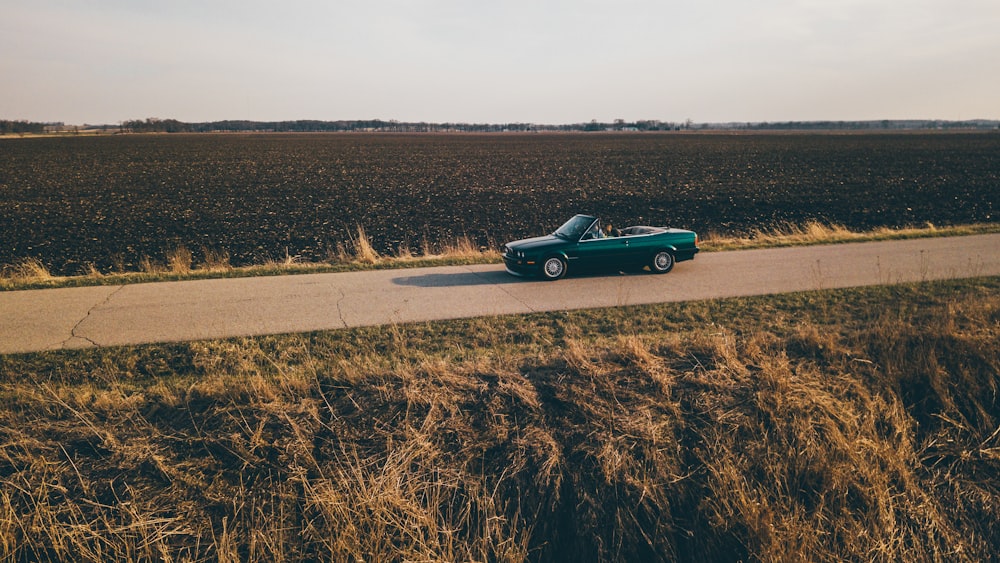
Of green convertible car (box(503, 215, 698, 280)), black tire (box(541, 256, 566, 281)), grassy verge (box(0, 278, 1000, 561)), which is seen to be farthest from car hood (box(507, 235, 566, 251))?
grassy verge (box(0, 278, 1000, 561))

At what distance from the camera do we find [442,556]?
15.7 feet

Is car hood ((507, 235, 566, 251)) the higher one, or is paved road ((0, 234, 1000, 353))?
car hood ((507, 235, 566, 251))

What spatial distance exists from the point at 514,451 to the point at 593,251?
5841 mm

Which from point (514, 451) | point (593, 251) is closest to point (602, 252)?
point (593, 251)

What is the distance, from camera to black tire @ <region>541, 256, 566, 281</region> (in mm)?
10594

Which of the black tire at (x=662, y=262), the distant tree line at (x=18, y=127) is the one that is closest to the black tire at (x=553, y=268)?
the black tire at (x=662, y=262)

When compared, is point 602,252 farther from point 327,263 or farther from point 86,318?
point 86,318

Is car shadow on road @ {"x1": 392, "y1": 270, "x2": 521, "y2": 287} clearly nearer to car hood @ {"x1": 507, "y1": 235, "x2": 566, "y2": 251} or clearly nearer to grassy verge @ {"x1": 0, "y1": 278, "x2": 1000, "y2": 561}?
car hood @ {"x1": 507, "y1": 235, "x2": 566, "y2": 251}

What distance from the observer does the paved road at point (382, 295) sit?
7910mm

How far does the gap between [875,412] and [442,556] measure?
4381mm

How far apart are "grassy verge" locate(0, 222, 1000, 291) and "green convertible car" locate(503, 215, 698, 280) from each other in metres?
1.95

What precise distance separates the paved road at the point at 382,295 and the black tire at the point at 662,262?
21 cm

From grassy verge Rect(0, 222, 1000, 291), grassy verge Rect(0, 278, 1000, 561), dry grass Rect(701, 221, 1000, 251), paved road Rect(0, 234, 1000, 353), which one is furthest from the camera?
dry grass Rect(701, 221, 1000, 251)

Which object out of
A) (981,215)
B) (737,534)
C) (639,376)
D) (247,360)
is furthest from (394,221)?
(981,215)
